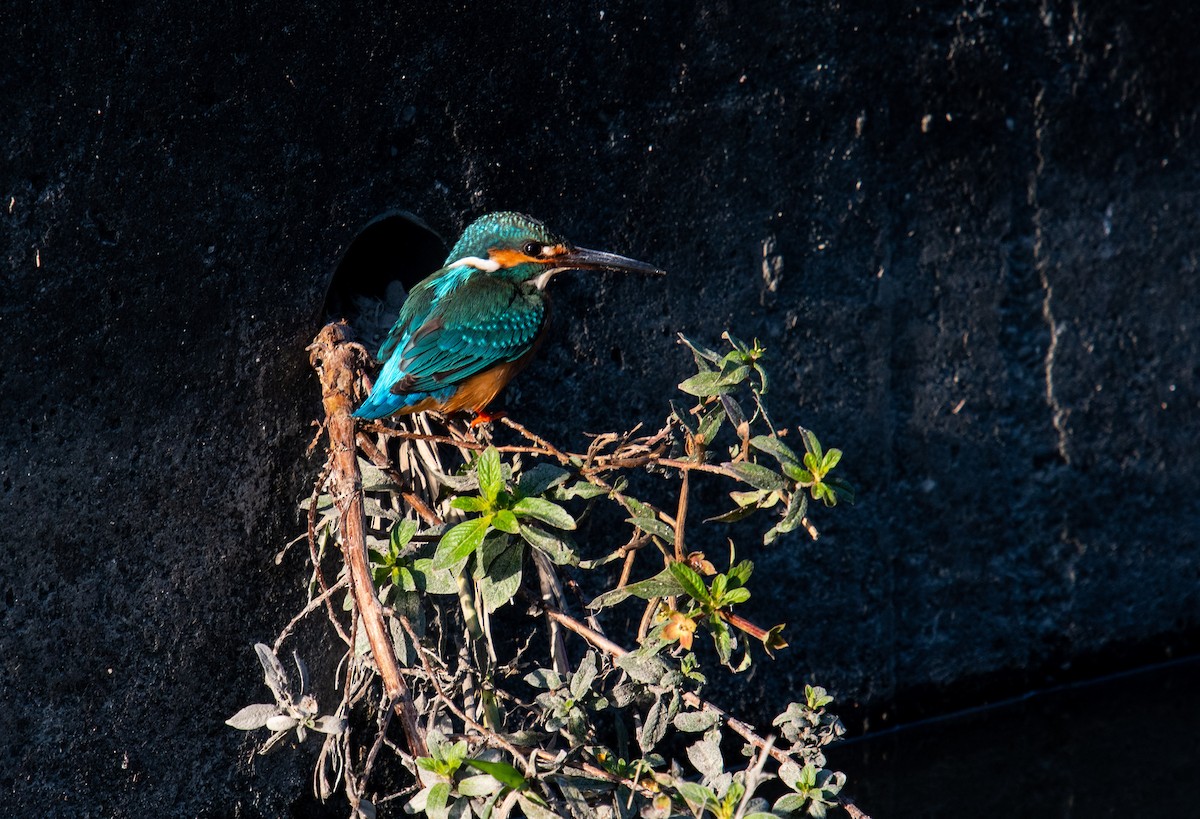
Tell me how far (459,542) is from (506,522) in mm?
87

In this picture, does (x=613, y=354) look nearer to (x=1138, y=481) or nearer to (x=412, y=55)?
(x=412, y=55)

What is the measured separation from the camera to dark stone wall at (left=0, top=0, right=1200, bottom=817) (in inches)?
98.3

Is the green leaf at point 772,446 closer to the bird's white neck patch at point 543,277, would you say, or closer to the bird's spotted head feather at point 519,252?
the bird's spotted head feather at point 519,252

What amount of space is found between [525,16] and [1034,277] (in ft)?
5.59

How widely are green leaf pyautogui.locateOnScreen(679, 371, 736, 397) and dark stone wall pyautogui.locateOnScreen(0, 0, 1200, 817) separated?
0.75m

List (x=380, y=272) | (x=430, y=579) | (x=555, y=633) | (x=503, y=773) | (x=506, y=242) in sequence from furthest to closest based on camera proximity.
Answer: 1. (x=380, y=272)
2. (x=506, y=242)
3. (x=555, y=633)
4. (x=430, y=579)
5. (x=503, y=773)

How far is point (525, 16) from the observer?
290 centimetres

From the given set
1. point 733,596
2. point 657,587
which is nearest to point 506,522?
point 657,587

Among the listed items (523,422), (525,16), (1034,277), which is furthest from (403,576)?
(1034,277)

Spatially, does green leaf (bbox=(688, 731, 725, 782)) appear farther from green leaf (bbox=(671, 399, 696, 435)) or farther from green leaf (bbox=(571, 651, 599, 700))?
green leaf (bbox=(671, 399, 696, 435))

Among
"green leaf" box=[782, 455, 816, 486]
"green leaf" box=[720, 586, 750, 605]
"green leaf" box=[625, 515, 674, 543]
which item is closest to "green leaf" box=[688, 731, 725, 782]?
"green leaf" box=[720, 586, 750, 605]

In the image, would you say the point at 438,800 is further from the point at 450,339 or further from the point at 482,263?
the point at 482,263

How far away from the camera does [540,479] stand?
2.37m

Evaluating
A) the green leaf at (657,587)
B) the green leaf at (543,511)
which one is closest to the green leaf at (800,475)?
the green leaf at (657,587)
